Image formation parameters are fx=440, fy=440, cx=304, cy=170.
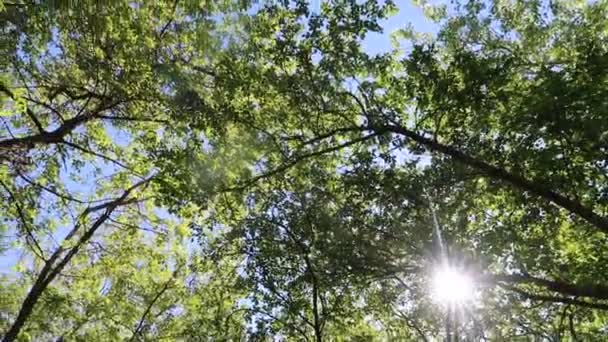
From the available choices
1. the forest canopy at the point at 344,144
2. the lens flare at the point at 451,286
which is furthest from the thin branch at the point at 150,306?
the lens flare at the point at 451,286

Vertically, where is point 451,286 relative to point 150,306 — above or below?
below

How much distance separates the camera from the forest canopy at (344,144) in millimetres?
5039

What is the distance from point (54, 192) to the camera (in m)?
7.84

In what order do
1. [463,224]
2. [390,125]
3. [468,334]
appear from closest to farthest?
[390,125]
[463,224]
[468,334]

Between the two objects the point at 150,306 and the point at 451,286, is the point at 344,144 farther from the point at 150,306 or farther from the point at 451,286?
the point at 150,306

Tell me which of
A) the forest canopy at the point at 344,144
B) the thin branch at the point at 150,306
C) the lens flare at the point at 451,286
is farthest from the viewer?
the thin branch at the point at 150,306

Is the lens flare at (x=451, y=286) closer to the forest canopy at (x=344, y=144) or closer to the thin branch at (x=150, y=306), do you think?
the forest canopy at (x=344, y=144)

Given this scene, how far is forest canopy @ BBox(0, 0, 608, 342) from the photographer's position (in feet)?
16.5

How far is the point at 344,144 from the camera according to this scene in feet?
19.4

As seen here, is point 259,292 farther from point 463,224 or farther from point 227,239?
point 463,224

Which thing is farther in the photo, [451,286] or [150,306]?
[150,306]

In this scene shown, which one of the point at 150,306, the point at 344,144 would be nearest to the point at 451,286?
the point at 344,144

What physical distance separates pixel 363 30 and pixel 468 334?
671 cm

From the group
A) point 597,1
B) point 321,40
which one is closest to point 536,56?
point 597,1
